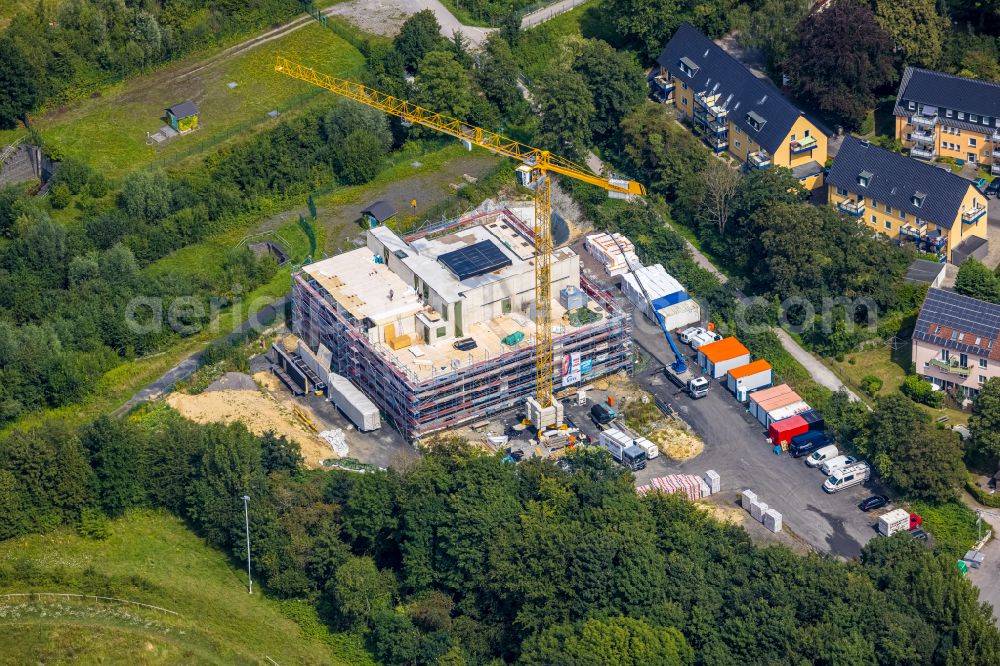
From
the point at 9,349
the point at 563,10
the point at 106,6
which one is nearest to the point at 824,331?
the point at 563,10

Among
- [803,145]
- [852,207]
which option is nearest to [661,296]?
[852,207]

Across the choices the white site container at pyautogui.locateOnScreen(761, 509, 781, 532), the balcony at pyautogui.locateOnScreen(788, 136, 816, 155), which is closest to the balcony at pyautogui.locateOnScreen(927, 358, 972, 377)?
the white site container at pyautogui.locateOnScreen(761, 509, 781, 532)

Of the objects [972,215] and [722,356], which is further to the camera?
[972,215]

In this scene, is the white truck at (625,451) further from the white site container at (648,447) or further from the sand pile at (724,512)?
the sand pile at (724,512)

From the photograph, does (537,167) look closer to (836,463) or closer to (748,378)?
(748,378)

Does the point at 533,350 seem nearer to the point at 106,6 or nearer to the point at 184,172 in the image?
the point at 184,172

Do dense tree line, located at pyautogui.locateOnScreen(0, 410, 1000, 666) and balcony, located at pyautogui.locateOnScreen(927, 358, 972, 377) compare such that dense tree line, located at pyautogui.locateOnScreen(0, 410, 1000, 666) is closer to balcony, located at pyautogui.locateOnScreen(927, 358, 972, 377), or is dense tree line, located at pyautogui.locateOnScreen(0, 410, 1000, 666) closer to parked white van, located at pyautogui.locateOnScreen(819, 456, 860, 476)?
parked white van, located at pyautogui.locateOnScreen(819, 456, 860, 476)
